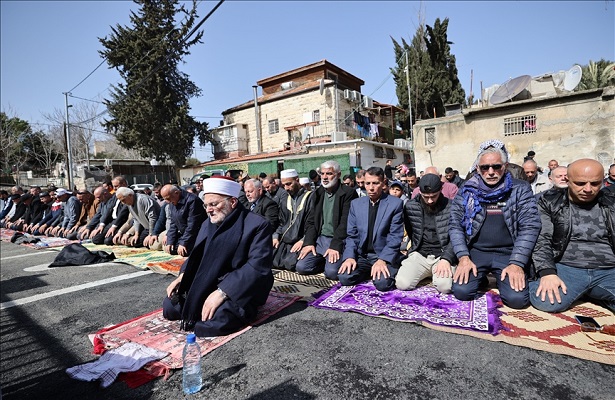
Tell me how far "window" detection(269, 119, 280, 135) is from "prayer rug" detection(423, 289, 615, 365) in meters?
25.9

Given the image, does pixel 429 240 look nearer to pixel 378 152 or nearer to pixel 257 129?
pixel 378 152

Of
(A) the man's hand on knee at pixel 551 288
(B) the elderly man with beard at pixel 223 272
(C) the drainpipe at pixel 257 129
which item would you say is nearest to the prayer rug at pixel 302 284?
(B) the elderly man with beard at pixel 223 272

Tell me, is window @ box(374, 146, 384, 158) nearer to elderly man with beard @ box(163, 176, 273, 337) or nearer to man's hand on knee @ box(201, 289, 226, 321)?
elderly man with beard @ box(163, 176, 273, 337)

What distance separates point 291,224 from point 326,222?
67cm

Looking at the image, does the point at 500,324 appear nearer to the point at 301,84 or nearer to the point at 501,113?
the point at 501,113

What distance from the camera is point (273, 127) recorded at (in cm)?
2795

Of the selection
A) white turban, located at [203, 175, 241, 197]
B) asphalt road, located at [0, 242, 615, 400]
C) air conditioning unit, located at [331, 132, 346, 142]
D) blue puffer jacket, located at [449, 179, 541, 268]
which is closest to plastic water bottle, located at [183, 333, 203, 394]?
asphalt road, located at [0, 242, 615, 400]

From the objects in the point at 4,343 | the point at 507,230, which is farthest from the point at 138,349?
the point at 507,230

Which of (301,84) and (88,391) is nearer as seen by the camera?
(88,391)

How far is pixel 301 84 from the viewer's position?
91.2 feet

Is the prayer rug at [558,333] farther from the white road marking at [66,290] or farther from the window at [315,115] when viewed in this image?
the window at [315,115]

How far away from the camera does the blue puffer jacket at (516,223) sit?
3.10 meters

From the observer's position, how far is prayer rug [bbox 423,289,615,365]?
2293 millimetres

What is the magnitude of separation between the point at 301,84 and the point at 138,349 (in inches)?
1084
